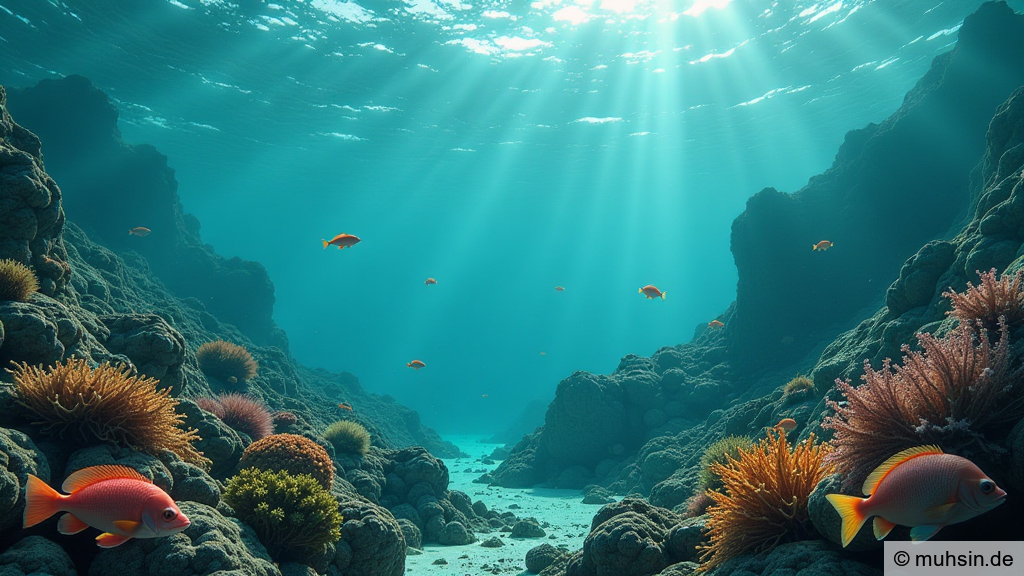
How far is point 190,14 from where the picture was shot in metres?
24.2

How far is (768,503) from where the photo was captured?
11.9 ft

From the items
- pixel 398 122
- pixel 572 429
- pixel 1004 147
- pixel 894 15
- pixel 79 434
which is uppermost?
pixel 398 122

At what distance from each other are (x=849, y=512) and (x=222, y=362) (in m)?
14.3

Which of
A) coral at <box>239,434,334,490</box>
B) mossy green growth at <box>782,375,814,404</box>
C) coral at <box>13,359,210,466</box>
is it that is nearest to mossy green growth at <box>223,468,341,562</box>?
coral at <box>13,359,210,466</box>

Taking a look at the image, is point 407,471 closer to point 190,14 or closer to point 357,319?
point 190,14

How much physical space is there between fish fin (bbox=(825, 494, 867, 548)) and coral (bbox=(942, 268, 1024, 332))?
2.28 metres

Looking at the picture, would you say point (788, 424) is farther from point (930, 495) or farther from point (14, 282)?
point (14, 282)

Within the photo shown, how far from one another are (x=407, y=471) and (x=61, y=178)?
3193cm

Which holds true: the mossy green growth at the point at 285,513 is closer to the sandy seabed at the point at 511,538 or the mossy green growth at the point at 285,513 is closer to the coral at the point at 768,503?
the sandy seabed at the point at 511,538

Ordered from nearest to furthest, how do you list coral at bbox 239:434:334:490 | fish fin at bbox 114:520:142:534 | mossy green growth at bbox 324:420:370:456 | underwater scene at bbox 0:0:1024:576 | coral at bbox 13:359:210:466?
fish fin at bbox 114:520:142:534 → underwater scene at bbox 0:0:1024:576 → coral at bbox 13:359:210:466 → coral at bbox 239:434:334:490 → mossy green growth at bbox 324:420:370:456

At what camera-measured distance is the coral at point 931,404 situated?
113 inches

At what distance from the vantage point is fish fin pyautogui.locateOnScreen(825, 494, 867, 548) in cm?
243

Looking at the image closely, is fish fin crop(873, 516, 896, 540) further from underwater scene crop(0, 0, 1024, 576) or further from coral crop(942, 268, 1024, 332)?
coral crop(942, 268, 1024, 332)

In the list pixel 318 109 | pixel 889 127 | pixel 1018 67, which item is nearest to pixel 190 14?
pixel 318 109
